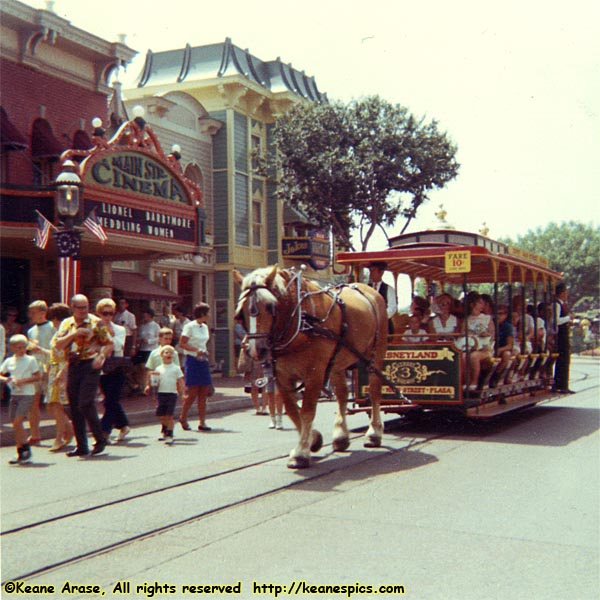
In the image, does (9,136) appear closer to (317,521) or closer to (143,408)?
(143,408)

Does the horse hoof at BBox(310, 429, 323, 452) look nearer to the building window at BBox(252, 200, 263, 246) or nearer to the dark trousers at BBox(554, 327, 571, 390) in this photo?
the dark trousers at BBox(554, 327, 571, 390)

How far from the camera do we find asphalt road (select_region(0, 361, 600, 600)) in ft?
14.4

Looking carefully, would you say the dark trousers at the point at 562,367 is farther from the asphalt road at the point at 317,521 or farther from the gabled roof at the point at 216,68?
the gabled roof at the point at 216,68

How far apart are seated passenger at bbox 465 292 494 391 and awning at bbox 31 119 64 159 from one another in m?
9.96

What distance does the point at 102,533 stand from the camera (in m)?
5.39

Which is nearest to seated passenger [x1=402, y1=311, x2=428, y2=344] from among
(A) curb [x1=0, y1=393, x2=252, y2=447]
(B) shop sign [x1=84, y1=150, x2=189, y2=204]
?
(A) curb [x1=0, y1=393, x2=252, y2=447]

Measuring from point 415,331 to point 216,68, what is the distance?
19.5m

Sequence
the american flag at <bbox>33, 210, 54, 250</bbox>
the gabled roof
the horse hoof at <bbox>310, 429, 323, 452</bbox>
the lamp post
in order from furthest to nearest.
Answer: the gabled roof < the american flag at <bbox>33, 210, 54, 250</bbox> < the lamp post < the horse hoof at <bbox>310, 429, 323, 452</bbox>

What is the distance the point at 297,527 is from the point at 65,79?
14.9 metres

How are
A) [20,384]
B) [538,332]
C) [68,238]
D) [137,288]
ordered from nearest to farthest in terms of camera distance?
[20,384], [538,332], [68,238], [137,288]

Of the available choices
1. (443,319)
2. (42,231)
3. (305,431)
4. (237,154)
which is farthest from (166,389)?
(237,154)

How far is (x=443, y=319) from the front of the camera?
34.8 feet

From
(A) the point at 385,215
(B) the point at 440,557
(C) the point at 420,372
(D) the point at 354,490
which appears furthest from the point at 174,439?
(A) the point at 385,215

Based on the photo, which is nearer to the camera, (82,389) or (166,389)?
(82,389)
